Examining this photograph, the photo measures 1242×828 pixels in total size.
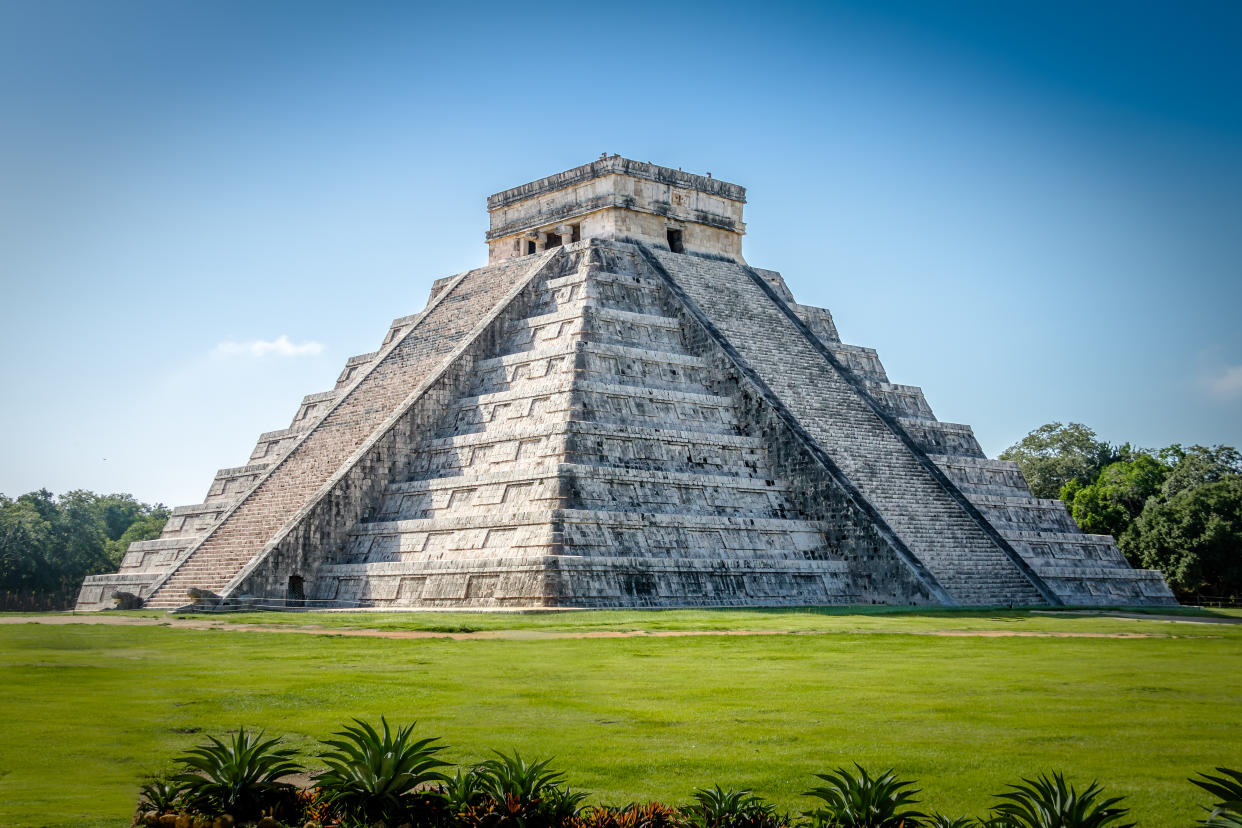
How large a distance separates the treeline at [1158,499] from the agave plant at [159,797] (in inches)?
1512

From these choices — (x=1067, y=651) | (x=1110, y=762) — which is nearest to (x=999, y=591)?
(x=1067, y=651)

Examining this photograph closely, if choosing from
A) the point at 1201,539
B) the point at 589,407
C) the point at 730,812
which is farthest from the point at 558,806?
the point at 1201,539

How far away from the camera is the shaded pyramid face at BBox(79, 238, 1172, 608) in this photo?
81.3 ft

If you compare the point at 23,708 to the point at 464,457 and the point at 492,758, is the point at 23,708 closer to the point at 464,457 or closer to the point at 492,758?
the point at 492,758

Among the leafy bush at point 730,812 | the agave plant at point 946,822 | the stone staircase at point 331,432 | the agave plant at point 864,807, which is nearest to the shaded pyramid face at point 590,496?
the stone staircase at point 331,432

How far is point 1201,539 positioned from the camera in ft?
131

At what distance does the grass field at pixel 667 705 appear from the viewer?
8.08m

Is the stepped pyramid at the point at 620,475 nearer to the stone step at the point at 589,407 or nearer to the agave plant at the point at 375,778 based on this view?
the stone step at the point at 589,407

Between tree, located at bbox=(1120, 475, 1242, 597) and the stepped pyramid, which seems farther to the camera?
tree, located at bbox=(1120, 475, 1242, 597)

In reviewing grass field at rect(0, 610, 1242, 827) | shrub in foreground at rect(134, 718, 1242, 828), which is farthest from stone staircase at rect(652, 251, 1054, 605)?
shrub in foreground at rect(134, 718, 1242, 828)

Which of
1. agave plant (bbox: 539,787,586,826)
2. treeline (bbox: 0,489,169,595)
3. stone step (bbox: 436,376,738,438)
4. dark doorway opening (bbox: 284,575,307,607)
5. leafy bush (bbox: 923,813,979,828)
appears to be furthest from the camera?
treeline (bbox: 0,489,169,595)

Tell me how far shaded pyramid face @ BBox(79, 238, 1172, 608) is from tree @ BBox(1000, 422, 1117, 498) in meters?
27.7

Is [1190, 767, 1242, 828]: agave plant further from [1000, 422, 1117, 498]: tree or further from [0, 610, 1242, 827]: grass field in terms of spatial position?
[1000, 422, 1117, 498]: tree

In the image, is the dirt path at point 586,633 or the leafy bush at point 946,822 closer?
the leafy bush at point 946,822
